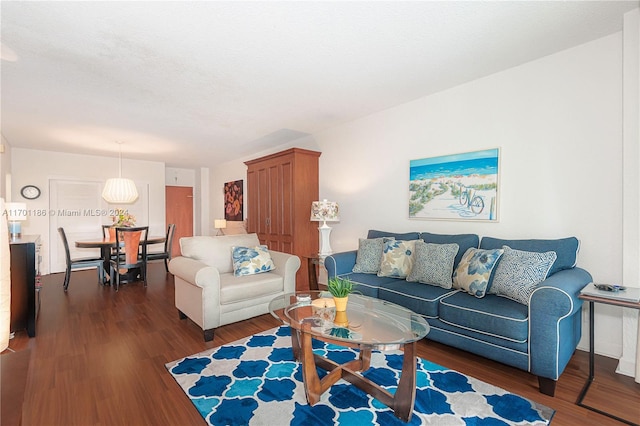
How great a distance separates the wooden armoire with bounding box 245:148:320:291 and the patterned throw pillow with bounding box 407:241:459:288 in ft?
6.81

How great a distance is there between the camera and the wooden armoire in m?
4.57

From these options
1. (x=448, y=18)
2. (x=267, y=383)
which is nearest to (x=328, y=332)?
(x=267, y=383)

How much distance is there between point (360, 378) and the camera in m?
1.94

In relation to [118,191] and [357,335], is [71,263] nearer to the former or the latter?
[118,191]

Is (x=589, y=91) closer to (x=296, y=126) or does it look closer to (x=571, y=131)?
(x=571, y=131)

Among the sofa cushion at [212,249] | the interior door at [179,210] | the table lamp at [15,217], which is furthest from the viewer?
the interior door at [179,210]

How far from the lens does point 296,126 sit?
4559 millimetres

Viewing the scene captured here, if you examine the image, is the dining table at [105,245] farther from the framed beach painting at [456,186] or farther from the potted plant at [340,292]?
the framed beach painting at [456,186]

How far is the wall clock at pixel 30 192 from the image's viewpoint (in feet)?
18.9

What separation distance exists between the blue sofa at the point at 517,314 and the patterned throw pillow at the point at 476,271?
0.06 m

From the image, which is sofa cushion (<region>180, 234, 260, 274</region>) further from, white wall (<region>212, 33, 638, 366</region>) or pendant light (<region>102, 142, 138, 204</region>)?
pendant light (<region>102, 142, 138, 204</region>)

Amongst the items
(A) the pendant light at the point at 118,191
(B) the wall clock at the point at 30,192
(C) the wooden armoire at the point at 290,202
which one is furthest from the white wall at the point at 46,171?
(C) the wooden armoire at the point at 290,202

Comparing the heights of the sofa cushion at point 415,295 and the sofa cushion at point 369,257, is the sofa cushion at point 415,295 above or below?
below

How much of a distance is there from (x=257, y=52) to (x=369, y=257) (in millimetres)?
2312
